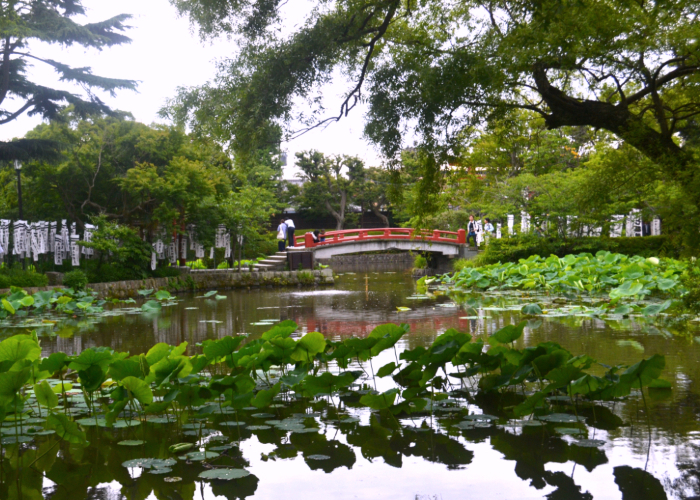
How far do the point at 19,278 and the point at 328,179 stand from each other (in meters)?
22.0

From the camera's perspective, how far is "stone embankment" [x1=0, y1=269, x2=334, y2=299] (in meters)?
13.8

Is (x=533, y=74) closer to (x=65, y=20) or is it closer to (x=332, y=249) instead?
(x=65, y=20)

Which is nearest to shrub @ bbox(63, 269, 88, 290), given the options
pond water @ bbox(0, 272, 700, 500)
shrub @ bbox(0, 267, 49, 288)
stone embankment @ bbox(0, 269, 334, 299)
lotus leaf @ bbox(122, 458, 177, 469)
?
shrub @ bbox(0, 267, 49, 288)

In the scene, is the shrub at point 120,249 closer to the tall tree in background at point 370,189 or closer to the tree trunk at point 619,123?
the tree trunk at point 619,123

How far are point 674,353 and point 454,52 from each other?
314 cm

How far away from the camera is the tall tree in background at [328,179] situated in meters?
32.4

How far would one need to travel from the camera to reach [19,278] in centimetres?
1142

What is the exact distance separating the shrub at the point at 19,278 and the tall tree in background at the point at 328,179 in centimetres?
2120

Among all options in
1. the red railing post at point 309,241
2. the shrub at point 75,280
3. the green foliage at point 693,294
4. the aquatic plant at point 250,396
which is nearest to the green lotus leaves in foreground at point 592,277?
the green foliage at point 693,294

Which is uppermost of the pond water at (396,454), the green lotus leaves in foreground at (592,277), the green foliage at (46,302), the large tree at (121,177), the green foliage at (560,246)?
the large tree at (121,177)

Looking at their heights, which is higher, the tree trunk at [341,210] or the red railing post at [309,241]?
the tree trunk at [341,210]

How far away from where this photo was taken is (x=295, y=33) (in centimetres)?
450

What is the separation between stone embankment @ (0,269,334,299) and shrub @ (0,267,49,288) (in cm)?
126

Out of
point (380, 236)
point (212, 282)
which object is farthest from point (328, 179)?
point (212, 282)
